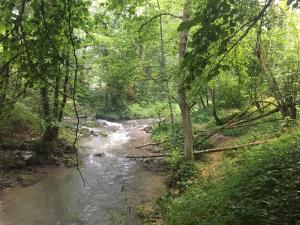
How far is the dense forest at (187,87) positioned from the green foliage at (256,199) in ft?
0.08

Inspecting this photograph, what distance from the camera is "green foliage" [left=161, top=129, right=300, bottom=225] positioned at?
497 cm

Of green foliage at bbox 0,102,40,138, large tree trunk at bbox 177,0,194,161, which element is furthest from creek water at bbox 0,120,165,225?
green foliage at bbox 0,102,40,138

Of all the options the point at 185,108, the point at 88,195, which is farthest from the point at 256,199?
the point at 88,195

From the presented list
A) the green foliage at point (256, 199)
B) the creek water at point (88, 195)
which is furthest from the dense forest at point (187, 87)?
the creek water at point (88, 195)

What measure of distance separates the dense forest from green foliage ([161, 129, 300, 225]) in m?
0.02

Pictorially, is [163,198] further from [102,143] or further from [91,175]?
[102,143]

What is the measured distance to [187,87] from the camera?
13.9 ft

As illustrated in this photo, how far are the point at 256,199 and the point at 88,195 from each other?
7.35m

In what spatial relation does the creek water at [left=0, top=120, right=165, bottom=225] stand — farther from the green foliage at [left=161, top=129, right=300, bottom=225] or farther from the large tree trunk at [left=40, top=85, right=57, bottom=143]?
the green foliage at [left=161, top=129, right=300, bottom=225]

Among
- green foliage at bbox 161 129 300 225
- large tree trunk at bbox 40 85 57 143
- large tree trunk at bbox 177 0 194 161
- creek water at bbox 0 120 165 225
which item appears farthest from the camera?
large tree trunk at bbox 40 85 57 143

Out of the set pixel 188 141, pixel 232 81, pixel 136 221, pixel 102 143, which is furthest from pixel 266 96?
pixel 136 221

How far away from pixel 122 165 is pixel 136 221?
6.33 meters

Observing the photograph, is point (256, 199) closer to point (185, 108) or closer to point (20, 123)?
point (185, 108)

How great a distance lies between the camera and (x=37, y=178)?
13406 millimetres
